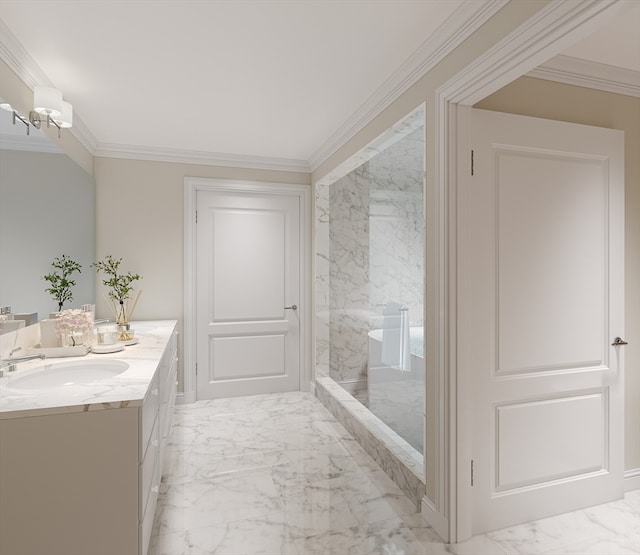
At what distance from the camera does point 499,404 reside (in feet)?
6.30

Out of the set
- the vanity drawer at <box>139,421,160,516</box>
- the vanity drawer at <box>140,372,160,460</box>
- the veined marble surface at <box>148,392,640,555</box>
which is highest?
the vanity drawer at <box>140,372,160,460</box>

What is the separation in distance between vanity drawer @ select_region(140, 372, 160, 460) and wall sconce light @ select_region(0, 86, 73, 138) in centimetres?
161

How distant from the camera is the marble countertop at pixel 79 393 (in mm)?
1312

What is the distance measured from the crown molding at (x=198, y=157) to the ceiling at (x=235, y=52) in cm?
44

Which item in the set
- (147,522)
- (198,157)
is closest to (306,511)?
Answer: (147,522)

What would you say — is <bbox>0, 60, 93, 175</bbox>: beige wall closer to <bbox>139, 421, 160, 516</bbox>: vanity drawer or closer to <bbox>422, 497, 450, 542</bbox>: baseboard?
<bbox>139, 421, 160, 516</bbox>: vanity drawer

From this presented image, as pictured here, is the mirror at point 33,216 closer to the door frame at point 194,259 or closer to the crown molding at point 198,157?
the crown molding at point 198,157

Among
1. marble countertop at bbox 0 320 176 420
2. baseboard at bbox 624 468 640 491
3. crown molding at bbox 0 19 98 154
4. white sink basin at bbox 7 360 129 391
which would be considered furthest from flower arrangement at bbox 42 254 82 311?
baseboard at bbox 624 468 640 491

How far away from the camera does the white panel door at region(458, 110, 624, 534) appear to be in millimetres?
1874

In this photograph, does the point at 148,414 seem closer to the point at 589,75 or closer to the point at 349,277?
the point at 589,75

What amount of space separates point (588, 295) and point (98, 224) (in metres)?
3.72

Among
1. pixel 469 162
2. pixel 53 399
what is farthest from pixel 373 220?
pixel 53 399

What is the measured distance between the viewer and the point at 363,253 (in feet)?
14.1

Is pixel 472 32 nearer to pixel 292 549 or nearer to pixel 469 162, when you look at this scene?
pixel 469 162
